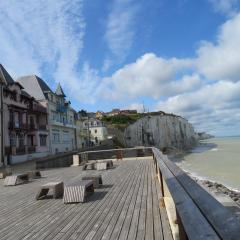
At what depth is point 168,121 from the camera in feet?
404

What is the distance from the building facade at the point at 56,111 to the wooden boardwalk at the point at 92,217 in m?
41.5

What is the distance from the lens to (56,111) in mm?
55781

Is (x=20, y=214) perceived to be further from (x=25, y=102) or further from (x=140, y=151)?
(x=25, y=102)

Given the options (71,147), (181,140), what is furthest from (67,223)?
(181,140)

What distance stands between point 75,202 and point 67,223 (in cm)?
238

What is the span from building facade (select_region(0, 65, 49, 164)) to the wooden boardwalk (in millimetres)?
27681

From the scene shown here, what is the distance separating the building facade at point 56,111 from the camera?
171 ft

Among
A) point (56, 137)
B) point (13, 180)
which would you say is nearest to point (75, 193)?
point (13, 180)

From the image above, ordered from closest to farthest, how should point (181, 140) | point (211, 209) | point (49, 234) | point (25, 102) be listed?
point (211, 209), point (49, 234), point (25, 102), point (181, 140)

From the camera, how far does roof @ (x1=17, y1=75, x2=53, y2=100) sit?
51.9 metres

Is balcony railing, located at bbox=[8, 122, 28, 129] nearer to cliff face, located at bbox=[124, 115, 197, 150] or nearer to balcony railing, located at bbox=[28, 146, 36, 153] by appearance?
balcony railing, located at bbox=[28, 146, 36, 153]

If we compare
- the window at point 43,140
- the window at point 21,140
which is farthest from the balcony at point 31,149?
the window at point 43,140

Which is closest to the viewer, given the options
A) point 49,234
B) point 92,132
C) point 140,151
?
point 49,234

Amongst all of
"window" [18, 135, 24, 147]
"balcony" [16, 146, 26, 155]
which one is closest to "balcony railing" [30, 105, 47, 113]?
"window" [18, 135, 24, 147]
